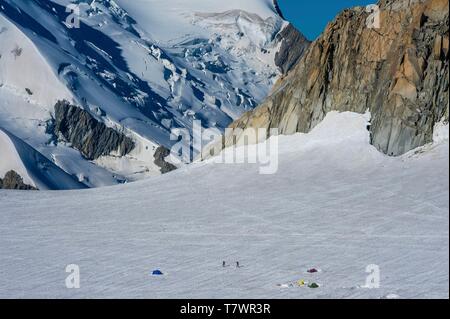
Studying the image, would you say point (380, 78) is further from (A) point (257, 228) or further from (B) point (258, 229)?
(B) point (258, 229)

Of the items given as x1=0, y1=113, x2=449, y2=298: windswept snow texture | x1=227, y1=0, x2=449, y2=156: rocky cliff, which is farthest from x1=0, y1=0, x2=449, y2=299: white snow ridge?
x1=227, y1=0, x2=449, y2=156: rocky cliff

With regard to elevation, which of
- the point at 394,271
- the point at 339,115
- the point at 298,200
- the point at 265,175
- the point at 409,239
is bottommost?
the point at 394,271

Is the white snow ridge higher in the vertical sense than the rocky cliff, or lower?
lower

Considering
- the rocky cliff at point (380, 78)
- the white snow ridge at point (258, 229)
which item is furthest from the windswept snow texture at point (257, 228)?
the rocky cliff at point (380, 78)

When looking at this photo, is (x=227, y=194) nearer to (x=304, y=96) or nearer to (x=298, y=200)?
(x=298, y=200)

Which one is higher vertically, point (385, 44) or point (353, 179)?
point (385, 44)

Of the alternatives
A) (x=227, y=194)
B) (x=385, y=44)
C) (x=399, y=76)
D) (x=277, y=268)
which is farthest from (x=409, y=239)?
(x=385, y=44)

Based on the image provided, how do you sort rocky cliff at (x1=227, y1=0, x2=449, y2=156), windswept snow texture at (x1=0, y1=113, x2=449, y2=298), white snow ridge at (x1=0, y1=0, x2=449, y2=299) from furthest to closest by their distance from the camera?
rocky cliff at (x1=227, y1=0, x2=449, y2=156) → windswept snow texture at (x1=0, y1=113, x2=449, y2=298) → white snow ridge at (x1=0, y1=0, x2=449, y2=299)

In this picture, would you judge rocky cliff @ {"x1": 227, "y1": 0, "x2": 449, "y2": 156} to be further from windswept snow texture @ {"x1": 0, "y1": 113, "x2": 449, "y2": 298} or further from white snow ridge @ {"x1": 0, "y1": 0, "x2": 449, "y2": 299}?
windswept snow texture @ {"x1": 0, "y1": 113, "x2": 449, "y2": 298}
